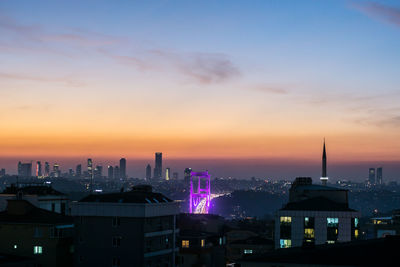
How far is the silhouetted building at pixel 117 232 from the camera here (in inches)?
2357

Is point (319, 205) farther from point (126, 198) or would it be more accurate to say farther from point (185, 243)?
point (126, 198)

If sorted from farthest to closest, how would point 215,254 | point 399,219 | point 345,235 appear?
point 399,219, point 345,235, point 215,254

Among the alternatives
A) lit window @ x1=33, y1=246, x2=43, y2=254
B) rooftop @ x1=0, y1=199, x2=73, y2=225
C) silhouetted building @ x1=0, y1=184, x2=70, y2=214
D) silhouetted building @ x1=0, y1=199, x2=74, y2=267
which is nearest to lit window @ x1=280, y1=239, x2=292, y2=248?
silhouetted building @ x1=0, y1=184, x2=70, y2=214

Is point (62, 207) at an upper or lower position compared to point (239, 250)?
Result: upper

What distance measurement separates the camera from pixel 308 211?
9500 cm

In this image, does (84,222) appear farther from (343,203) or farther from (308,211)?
(343,203)

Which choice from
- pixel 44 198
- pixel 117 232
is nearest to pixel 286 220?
pixel 44 198

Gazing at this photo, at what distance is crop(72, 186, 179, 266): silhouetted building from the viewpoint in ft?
196

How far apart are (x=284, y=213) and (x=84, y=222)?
42011mm

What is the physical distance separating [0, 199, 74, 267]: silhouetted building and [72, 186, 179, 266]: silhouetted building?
1969 millimetres

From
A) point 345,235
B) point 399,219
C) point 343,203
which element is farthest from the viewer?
point 399,219

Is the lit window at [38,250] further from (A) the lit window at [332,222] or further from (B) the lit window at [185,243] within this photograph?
(A) the lit window at [332,222]

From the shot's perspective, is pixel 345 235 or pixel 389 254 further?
pixel 345 235

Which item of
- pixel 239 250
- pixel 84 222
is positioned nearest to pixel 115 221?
pixel 84 222
